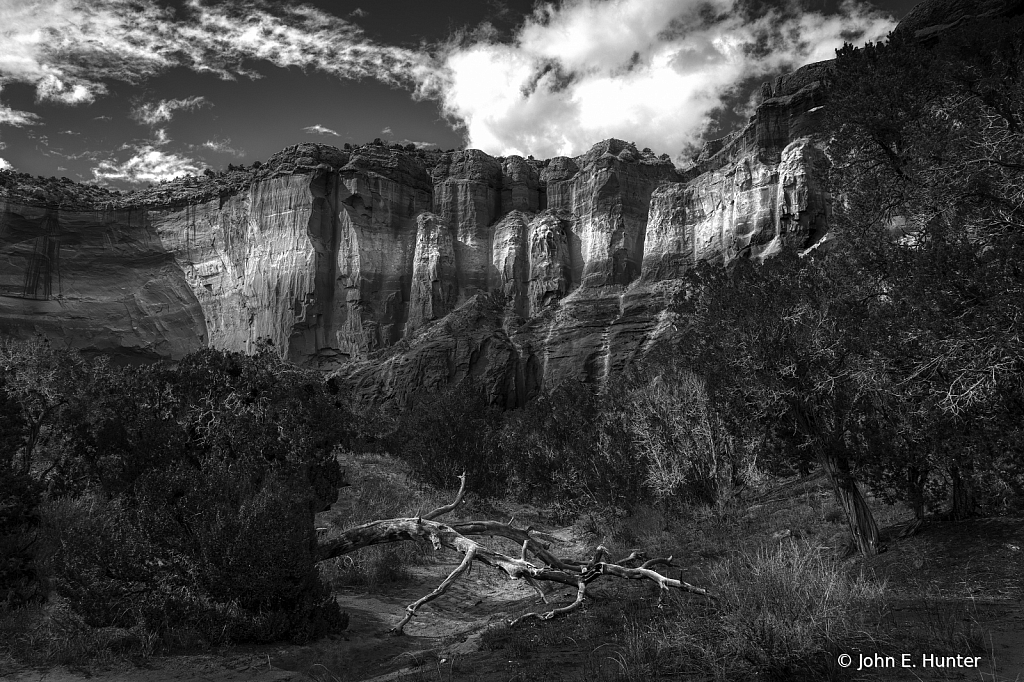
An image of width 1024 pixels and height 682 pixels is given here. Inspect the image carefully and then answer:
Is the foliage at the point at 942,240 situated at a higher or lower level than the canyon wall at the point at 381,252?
lower

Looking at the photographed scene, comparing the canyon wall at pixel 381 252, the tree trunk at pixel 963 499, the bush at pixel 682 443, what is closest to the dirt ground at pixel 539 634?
the tree trunk at pixel 963 499

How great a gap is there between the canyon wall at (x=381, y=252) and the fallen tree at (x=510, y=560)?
165 feet

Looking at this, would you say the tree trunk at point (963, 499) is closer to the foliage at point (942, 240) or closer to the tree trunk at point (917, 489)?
the foliage at point (942, 240)

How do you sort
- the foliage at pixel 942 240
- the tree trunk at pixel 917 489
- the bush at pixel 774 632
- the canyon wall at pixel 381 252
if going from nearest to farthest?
the bush at pixel 774 632, the foliage at pixel 942 240, the tree trunk at pixel 917 489, the canyon wall at pixel 381 252

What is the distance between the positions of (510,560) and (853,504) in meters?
6.47

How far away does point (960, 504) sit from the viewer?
441 inches

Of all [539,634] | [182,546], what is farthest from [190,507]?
[539,634]

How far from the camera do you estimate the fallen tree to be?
888cm


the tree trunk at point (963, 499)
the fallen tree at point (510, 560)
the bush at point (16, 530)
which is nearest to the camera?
the fallen tree at point (510, 560)

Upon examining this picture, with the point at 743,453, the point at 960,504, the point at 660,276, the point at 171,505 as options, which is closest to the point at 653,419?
the point at 743,453

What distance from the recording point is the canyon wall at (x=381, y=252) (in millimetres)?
64625

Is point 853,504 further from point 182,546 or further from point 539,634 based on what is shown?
point 182,546

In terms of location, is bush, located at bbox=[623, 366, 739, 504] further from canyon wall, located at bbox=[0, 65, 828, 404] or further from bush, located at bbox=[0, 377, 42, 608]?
canyon wall, located at bbox=[0, 65, 828, 404]

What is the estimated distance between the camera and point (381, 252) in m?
73.4
